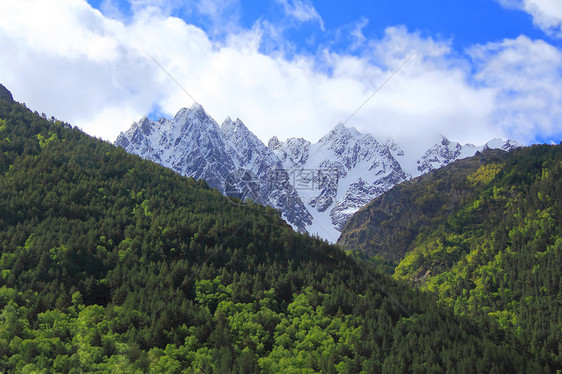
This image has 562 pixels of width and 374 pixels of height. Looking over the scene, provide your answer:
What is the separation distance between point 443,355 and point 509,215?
371ft

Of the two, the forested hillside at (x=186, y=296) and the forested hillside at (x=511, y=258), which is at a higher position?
the forested hillside at (x=511, y=258)

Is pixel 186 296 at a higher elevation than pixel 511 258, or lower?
lower

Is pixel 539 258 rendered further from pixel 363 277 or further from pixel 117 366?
pixel 117 366

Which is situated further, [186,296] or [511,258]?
[511,258]

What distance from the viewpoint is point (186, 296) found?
8269cm

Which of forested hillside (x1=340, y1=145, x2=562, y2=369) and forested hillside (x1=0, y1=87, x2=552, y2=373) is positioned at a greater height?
forested hillside (x1=340, y1=145, x2=562, y2=369)

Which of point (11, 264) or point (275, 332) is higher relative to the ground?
point (275, 332)

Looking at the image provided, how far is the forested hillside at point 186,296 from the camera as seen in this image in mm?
64812

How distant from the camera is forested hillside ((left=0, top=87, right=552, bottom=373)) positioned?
64.8 m

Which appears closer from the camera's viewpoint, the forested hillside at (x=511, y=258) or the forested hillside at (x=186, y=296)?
the forested hillside at (x=186, y=296)

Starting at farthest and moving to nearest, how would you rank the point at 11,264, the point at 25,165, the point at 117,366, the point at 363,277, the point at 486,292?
the point at 486,292, the point at 25,165, the point at 363,277, the point at 11,264, the point at 117,366

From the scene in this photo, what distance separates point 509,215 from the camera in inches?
6516

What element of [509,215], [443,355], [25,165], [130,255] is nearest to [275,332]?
[443,355]

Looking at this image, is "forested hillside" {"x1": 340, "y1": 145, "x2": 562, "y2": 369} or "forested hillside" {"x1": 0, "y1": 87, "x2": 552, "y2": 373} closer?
"forested hillside" {"x1": 0, "y1": 87, "x2": 552, "y2": 373}
